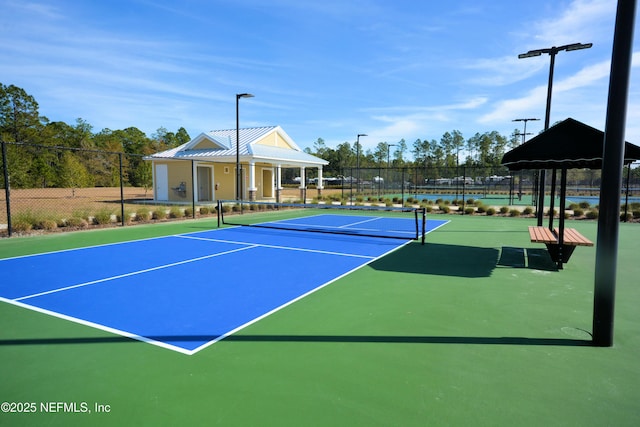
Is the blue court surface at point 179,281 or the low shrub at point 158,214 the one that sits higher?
the low shrub at point 158,214

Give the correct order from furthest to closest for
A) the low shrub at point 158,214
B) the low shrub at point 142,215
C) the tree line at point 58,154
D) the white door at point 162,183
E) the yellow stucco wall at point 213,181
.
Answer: the tree line at point 58,154, the white door at point 162,183, the yellow stucco wall at point 213,181, the low shrub at point 158,214, the low shrub at point 142,215

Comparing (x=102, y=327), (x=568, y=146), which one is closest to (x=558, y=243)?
(x=568, y=146)

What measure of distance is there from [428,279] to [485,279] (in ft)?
3.33

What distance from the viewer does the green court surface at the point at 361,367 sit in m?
2.85

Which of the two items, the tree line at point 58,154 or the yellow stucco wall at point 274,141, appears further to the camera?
the tree line at point 58,154

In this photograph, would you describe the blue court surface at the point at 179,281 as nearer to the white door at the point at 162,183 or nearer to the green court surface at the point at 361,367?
the green court surface at the point at 361,367

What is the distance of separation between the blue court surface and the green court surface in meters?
0.31

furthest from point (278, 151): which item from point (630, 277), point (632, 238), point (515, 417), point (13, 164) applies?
point (515, 417)

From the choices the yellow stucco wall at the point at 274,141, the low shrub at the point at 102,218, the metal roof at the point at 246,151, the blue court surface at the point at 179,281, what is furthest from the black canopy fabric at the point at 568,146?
the yellow stucco wall at the point at 274,141

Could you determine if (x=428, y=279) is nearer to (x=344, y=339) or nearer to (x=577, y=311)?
(x=577, y=311)

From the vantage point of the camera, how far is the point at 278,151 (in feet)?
95.0

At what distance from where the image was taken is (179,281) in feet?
21.4

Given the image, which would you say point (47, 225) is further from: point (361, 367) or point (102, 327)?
point (361, 367)

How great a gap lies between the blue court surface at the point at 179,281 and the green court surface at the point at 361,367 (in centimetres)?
31
